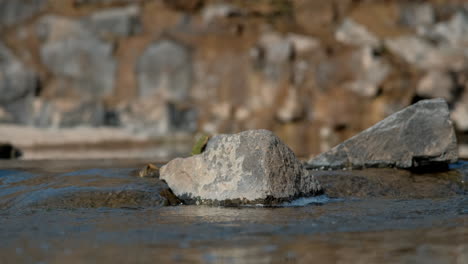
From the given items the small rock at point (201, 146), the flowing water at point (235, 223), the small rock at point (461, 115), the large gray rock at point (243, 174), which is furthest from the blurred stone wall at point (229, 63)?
the large gray rock at point (243, 174)

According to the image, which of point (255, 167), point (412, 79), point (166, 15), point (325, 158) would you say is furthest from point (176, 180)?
point (166, 15)

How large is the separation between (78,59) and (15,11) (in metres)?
4.10

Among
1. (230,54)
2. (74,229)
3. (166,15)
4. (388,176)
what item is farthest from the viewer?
(166,15)

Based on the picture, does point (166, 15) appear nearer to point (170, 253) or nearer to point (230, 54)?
point (230, 54)

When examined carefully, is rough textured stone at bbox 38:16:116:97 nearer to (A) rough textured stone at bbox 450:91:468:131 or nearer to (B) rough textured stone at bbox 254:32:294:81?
(B) rough textured stone at bbox 254:32:294:81

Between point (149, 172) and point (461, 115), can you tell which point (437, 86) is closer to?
point (461, 115)

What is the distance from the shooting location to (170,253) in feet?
16.4

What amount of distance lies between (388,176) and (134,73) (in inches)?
759

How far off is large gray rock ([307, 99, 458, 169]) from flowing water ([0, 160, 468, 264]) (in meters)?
0.27

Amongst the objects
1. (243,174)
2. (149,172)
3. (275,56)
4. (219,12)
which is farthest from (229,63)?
(243,174)

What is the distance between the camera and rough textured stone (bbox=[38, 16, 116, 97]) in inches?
1077

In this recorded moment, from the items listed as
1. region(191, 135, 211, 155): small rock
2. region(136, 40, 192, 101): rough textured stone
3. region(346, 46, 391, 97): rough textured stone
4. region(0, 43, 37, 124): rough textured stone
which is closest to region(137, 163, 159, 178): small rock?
region(191, 135, 211, 155): small rock

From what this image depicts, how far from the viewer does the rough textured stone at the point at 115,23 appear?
28.0m

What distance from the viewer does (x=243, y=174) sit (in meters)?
7.57
